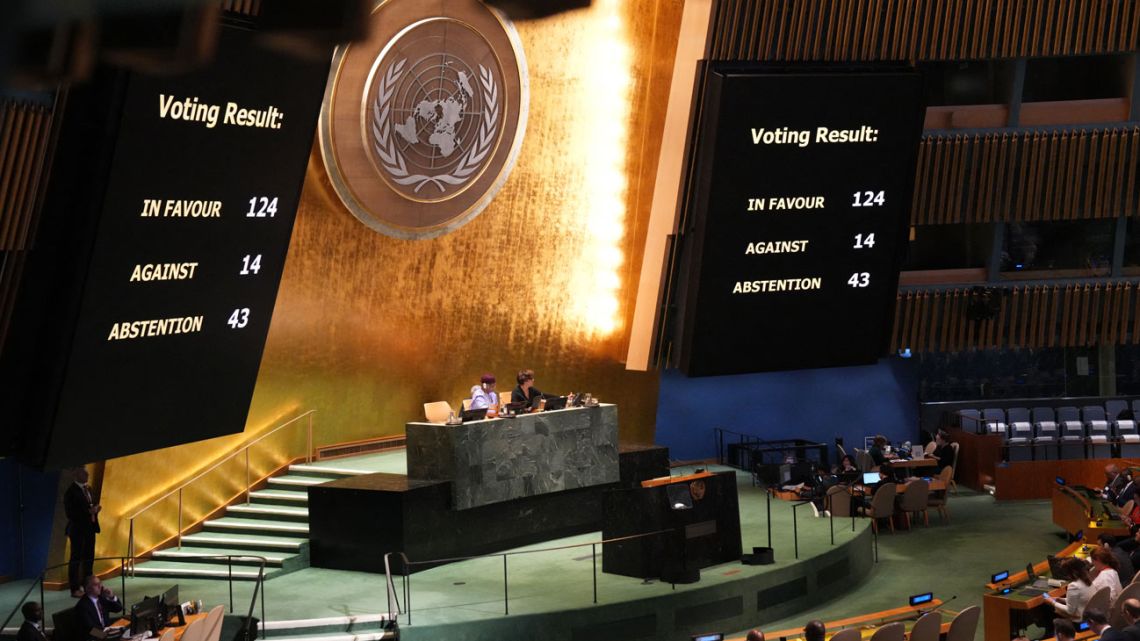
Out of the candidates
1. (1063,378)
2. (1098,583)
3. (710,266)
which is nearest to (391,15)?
(710,266)

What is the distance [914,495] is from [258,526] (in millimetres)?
8072

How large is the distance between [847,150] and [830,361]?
7.42ft

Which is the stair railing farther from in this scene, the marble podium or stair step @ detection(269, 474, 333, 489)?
the marble podium

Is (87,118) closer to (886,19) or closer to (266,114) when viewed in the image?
(266,114)

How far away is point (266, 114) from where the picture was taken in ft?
33.7

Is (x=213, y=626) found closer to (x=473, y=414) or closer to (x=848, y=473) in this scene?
(x=473, y=414)

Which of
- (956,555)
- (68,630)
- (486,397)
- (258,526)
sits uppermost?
(486,397)

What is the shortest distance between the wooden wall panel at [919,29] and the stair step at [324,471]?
581 centimetres

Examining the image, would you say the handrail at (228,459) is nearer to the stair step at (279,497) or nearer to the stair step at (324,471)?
the stair step at (324,471)

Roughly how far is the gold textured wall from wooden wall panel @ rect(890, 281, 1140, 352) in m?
4.06

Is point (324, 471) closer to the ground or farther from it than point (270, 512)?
farther from it

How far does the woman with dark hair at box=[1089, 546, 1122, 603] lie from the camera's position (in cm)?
1088

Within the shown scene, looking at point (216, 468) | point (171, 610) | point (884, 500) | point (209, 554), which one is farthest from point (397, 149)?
point (884, 500)

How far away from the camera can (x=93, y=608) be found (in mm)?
10445
